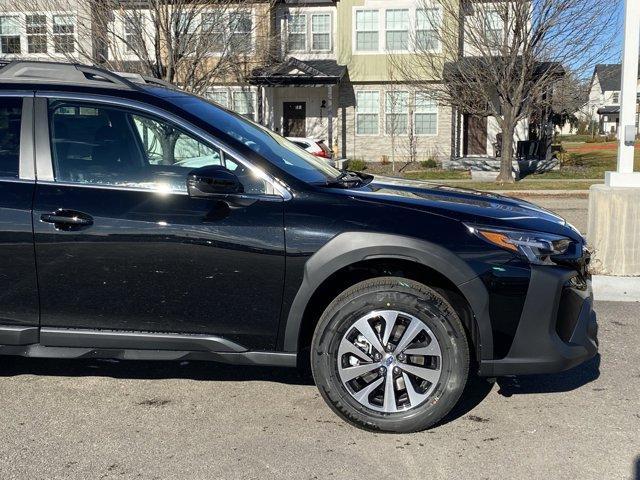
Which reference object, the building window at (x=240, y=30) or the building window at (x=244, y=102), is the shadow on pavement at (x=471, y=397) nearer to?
the building window at (x=240, y=30)

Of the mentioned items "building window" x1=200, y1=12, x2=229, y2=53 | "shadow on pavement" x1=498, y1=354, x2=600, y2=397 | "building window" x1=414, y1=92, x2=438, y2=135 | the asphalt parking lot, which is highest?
"building window" x1=200, y1=12, x2=229, y2=53

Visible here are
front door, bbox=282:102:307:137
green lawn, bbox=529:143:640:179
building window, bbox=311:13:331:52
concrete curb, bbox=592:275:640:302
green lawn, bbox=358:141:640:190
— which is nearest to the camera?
concrete curb, bbox=592:275:640:302

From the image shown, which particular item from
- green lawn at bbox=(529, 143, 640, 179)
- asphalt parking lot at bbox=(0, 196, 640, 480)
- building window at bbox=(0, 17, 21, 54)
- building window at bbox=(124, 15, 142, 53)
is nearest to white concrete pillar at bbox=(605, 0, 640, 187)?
asphalt parking lot at bbox=(0, 196, 640, 480)

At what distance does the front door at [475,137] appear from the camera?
90.4 ft

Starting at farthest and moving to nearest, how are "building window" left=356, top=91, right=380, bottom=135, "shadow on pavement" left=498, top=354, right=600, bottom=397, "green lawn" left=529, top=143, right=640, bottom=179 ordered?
1. "building window" left=356, top=91, right=380, bottom=135
2. "green lawn" left=529, top=143, right=640, bottom=179
3. "shadow on pavement" left=498, top=354, right=600, bottom=397

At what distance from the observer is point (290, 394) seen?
4328mm

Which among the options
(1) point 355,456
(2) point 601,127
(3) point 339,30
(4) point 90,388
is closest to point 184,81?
(3) point 339,30

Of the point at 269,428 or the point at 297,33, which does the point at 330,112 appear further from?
the point at 269,428

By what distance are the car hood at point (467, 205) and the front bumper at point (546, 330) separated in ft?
0.98

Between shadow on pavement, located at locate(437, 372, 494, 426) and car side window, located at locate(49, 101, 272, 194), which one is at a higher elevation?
car side window, located at locate(49, 101, 272, 194)

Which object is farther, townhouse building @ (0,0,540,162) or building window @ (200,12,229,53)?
townhouse building @ (0,0,540,162)

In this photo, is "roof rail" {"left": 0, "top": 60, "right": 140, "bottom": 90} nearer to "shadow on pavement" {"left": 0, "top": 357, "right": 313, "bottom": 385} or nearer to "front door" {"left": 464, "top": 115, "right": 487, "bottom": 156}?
"shadow on pavement" {"left": 0, "top": 357, "right": 313, "bottom": 385}

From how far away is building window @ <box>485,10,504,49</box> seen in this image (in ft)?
63.9

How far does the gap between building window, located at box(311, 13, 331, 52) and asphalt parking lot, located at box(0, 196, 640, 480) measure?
23.9 m
